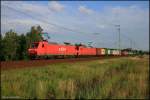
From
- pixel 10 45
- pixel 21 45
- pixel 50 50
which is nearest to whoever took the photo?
pixel 50 50

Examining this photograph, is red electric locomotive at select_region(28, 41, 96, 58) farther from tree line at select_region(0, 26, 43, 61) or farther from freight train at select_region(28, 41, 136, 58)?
tree line at select_region(0, 26, 43, 61)

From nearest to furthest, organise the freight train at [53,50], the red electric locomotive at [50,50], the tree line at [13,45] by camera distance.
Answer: the red electric locomotive at [50,50] → the freight train at [53,50] → the tree line at [13,45]

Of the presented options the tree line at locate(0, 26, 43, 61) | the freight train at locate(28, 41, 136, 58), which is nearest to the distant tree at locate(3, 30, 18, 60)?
the tree line at locate(0, 26, 43, 61)

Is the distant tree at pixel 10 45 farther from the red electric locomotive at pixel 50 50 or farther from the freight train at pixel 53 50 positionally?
the red electric locomotive at pixel 50 50

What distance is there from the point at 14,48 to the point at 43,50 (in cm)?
3883

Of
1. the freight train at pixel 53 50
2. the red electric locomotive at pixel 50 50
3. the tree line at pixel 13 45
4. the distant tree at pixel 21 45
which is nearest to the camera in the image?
the red electric locomotive at pixel 50 50

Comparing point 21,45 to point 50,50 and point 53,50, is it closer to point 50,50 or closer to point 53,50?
point 53,50

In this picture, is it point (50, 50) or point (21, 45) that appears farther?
point (21, 45)

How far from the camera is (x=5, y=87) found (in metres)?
12.2

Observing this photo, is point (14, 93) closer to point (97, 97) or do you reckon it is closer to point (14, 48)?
point (97, 97)

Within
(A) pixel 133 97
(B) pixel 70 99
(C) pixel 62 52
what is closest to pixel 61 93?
(B) pixel 70 99

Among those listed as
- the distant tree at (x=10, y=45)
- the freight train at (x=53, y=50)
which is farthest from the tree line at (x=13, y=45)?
the freight train at (x=53, y=50)

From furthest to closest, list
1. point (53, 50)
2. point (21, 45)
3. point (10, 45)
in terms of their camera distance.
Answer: point (21, 45)
point (10, 45)
point (53, 50)

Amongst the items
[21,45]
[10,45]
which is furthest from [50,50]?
[21,45]
